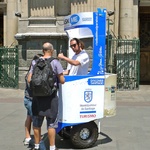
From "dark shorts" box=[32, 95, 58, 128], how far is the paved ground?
2.77 ft

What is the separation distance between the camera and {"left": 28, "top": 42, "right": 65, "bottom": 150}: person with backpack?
4.94 metres

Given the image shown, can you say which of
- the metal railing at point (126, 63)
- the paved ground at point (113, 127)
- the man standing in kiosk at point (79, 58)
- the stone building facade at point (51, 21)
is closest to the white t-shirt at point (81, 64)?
the man standing in kiosk at point (79, 58)

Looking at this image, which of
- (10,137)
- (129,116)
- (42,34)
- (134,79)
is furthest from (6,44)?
(10,137)

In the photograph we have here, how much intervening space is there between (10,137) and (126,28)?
1016cm

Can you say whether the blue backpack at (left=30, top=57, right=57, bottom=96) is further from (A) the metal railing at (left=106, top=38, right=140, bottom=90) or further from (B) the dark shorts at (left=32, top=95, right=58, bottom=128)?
(A) the metal railing at (left=106, top=38, right=140, bottom=90)

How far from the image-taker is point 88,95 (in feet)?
18.5

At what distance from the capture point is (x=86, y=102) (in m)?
5.62

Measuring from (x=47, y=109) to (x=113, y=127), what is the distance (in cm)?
266

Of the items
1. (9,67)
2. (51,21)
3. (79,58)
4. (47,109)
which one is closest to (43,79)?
(47,109)

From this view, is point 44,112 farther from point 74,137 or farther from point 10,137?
point 10,137

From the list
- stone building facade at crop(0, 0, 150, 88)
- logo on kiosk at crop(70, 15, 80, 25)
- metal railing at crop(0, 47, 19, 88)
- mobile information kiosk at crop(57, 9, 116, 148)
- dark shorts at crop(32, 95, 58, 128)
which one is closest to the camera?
dark shorts at crop(32, 95, 58, 128)

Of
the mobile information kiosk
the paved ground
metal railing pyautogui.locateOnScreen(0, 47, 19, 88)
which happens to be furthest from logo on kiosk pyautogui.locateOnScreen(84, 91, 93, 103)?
metal railing pyautogui.locateOnScreen(0, 47, 19, 88)

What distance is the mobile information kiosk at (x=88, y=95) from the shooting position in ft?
18.2

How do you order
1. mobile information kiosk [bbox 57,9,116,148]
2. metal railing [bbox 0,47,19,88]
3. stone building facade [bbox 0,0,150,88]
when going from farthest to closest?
metal railing [bbox 0,47,19,88]
stone building facade [bbox 0,0,150,88]
mobile information kiosk [bbox 57,9,116,148]
